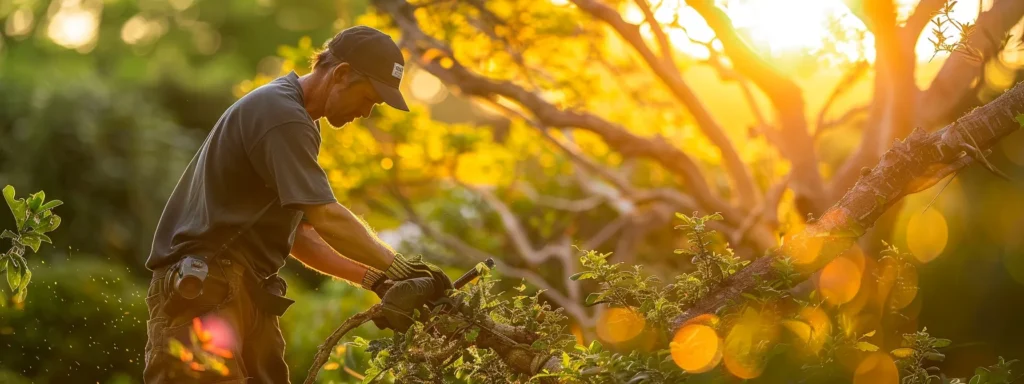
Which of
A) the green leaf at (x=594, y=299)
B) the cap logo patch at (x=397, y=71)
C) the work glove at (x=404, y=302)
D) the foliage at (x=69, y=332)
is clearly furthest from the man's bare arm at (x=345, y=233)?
the foliage at (x=69, y=332)

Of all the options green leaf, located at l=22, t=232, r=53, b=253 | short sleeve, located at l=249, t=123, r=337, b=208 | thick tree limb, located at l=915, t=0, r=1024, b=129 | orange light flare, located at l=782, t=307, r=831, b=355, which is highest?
thick tree limb, located at l=915, t=0, r=1024, b=129

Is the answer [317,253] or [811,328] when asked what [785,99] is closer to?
[317,253]

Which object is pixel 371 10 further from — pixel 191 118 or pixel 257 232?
pixel 191 118

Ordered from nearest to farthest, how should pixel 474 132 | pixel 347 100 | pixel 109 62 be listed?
pixel 347 100 < pixel 474 132 < pixel 109 62

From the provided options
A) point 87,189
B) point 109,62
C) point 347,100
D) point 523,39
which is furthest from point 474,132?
point 109,62

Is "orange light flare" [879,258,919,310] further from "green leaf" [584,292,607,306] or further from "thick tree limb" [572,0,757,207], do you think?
"thick tree limb" [572,0,757,207]

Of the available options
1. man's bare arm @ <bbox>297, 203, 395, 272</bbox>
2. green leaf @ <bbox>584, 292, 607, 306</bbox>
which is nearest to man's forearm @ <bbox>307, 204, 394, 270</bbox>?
man's bare arm @ <bbox>297, 203, 395, 272</bbox>

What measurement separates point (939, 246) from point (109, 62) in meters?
33.5

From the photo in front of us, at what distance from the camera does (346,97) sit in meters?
3.67

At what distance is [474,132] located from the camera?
34.3 ft

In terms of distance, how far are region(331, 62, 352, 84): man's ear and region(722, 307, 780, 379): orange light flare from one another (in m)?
1.66

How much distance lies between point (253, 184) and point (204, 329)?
20.8 inches

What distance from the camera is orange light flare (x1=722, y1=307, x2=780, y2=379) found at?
2.71 metres

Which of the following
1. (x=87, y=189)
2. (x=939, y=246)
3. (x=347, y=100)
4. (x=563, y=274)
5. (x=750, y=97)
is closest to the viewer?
(x=347, y=100)
